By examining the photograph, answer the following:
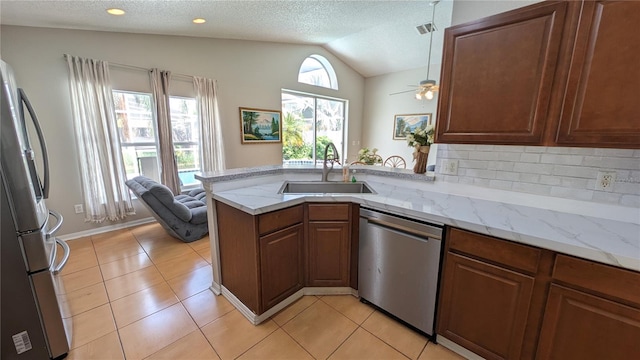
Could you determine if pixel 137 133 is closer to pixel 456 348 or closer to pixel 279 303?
pixel 279 303

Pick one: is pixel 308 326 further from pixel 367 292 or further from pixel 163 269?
pixel 163 269

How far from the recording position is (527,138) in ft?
4.51

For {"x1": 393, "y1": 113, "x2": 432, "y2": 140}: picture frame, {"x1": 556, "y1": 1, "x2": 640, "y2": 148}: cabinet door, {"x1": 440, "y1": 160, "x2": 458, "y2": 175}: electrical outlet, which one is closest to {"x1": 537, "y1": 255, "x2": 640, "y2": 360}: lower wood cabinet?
{"x1": 556, "y1": 1, "x2": 640, "y2": 148}: cabinet door

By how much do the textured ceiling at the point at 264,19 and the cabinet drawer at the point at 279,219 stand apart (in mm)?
2333

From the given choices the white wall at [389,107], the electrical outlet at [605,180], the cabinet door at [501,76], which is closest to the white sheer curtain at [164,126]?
the cabinet door at [501,76]

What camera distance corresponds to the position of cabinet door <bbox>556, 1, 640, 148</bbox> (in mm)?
1102

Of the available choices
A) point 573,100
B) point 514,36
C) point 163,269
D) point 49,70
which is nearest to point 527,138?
point 573,100

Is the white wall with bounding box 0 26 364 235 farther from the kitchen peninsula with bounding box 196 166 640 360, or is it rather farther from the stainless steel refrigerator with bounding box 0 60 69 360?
the kitchen peninsula with bounding box 196 166 640 360

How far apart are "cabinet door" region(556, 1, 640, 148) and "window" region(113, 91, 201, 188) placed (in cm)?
414

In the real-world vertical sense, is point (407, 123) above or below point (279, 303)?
above

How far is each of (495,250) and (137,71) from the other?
4333mm

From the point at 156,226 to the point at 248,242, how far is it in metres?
2.74

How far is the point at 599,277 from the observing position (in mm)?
1025

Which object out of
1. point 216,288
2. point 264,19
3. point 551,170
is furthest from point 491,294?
point 264,19
